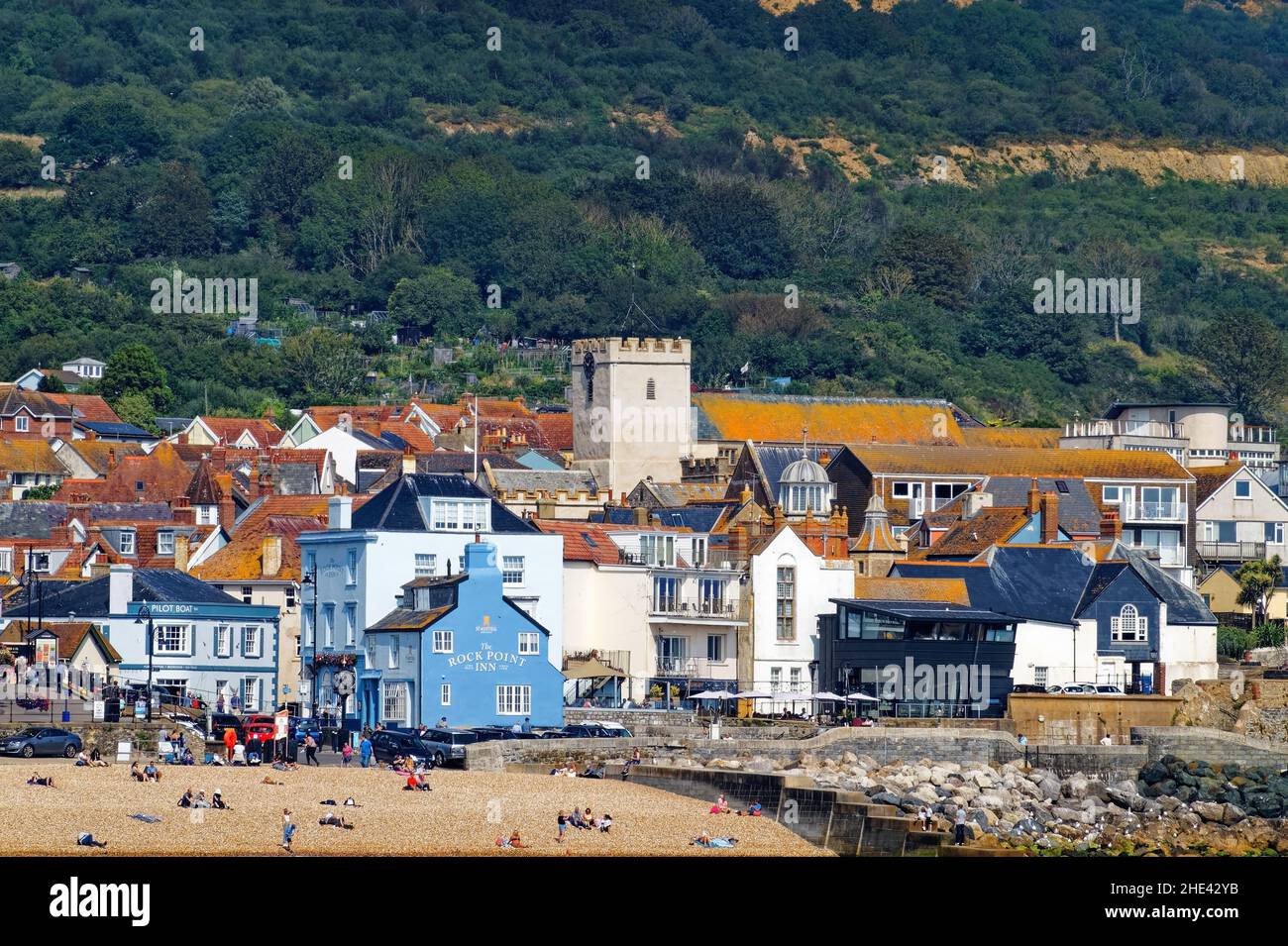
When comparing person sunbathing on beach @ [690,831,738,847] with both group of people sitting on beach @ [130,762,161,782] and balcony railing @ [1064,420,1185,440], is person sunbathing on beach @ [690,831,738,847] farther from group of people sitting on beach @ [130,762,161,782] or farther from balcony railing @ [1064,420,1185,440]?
balcony railing @ [1064,420,1185,440]

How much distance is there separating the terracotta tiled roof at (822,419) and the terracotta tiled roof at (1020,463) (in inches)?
596

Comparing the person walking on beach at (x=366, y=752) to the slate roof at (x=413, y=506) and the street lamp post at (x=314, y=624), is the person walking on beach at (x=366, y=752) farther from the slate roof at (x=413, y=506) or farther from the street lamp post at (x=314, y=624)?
the slate roof at (x=413, y=506)

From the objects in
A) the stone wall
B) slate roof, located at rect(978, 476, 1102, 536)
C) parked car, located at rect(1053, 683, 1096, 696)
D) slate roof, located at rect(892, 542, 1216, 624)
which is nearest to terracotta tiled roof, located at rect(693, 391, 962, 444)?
slate roof, located at rect(978, 476, 1102, 536)

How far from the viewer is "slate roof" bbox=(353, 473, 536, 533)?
247ft

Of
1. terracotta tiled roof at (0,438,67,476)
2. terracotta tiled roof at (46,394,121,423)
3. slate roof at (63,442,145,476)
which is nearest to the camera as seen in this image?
terracotta tiled roof at (0,438,67,476)

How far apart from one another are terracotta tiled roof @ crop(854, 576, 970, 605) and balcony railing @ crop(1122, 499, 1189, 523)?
23442mm

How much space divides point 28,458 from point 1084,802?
6844 cm

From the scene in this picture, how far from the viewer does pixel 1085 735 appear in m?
78.4

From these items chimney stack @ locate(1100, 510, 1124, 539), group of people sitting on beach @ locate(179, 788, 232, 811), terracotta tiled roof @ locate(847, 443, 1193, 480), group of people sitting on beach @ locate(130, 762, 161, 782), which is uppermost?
terracotta tiled roof @ locate(847, 443, 1193, 480)

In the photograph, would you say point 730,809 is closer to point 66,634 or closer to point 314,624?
point 314,624

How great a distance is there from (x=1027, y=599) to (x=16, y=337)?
101 metres

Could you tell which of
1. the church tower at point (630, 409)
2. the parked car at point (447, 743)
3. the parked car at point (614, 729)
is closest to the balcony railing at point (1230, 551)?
the church tower at point (630, 409)
